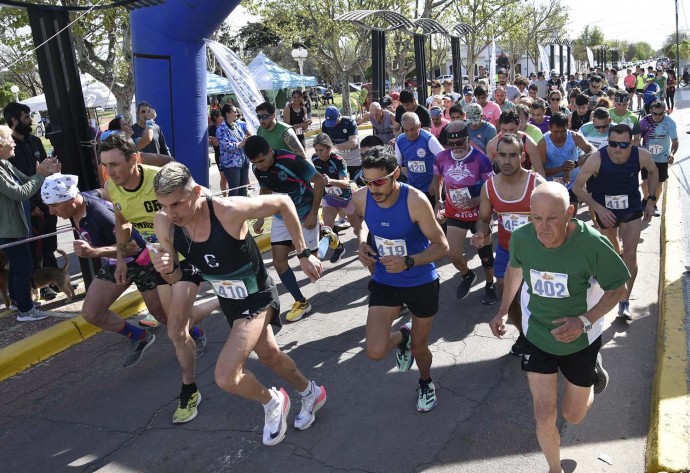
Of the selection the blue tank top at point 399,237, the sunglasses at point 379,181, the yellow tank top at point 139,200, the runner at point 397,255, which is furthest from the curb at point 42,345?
the sunglasses at point 379,181

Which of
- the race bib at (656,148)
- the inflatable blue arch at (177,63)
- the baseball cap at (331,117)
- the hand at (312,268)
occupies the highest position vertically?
the inflatable blue arch at (177,63)

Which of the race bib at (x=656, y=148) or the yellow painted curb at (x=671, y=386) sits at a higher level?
the race bib at (x=656, y=148)

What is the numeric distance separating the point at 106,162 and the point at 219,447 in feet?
6.84

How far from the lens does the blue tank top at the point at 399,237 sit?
4.07 metres

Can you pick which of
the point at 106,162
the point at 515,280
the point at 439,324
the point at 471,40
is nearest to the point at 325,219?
the point at 439,324

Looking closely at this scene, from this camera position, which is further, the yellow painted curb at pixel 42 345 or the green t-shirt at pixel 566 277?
the yellow painted curb at pixel 42 345

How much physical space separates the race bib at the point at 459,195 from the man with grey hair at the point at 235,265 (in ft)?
8.25

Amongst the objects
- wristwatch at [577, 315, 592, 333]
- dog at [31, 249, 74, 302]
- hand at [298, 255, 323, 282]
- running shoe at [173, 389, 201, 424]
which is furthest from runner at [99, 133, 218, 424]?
wristwatch at [577, 315, 592, 333]

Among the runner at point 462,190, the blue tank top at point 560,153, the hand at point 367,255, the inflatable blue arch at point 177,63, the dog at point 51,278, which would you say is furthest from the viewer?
the inflatable blue arch at point 177,63

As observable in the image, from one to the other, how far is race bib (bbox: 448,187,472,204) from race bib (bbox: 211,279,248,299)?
298cm

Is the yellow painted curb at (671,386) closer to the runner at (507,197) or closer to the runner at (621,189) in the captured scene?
the runner at (621,189)

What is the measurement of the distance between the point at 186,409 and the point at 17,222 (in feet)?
10.3

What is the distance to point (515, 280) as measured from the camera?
11.7 ft

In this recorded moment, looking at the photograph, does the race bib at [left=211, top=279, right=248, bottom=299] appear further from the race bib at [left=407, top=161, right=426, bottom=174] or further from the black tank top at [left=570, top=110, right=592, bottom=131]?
the black tank top at [left=570, top=110, right=592, bottom=131]
